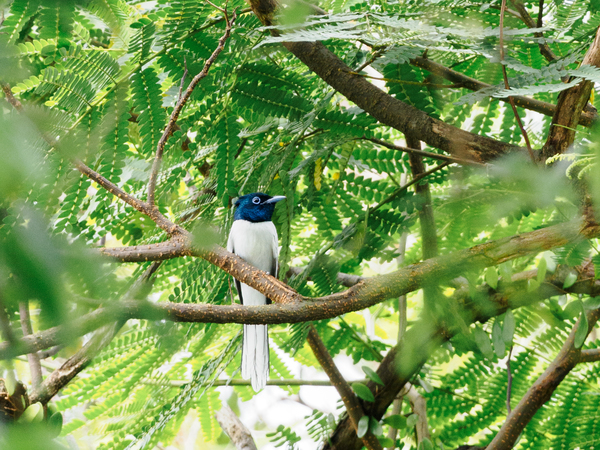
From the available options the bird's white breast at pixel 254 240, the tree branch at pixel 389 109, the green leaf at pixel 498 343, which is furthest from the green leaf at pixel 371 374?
the tree branch at pixel 389 109

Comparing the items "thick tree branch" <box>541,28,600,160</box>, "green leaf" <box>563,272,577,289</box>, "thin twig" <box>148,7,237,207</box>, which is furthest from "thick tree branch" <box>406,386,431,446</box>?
"thin twig" <box>148,7,237,207</box>

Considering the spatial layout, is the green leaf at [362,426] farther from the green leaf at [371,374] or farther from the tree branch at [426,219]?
the tree branch at [426,219]

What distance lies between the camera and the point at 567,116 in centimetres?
182

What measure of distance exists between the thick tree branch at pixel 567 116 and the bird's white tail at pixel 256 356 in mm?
1667

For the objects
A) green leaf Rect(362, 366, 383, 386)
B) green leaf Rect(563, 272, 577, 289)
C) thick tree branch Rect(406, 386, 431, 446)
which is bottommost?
thick tree branch Rect(406, 386, 431, 446)

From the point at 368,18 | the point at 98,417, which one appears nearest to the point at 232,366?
the point at 98,417

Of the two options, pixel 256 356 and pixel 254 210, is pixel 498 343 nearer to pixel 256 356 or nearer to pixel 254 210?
pixel 256 356

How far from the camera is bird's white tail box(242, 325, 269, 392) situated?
287cm

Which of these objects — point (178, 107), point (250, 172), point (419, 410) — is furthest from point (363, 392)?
point (178, 107)

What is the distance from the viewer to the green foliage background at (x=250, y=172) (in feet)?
3.11

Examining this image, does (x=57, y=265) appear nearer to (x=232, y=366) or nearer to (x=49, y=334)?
(x=49, y=334)

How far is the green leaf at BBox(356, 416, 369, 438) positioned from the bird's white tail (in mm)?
522

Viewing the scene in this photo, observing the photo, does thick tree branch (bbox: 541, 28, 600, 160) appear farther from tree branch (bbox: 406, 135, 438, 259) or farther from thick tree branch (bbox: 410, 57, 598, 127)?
tree branch (bbox: 406, 135, 438, 259)

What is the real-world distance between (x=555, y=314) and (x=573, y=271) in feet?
0.78
